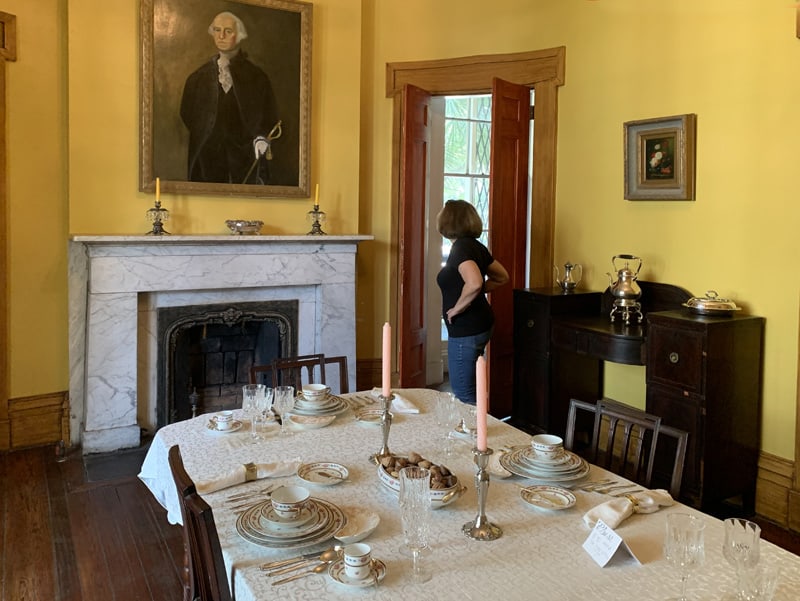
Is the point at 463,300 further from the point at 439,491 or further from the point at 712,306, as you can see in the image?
the point at 439,491

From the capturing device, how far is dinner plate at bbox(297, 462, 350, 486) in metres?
1.97

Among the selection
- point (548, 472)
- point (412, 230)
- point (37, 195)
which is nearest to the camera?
point (548, 472)

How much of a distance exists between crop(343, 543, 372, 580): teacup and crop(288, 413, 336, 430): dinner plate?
3.41 feet

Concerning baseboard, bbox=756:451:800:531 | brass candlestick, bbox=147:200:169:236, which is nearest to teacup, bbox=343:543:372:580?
baseboard, bbox=756:451:800:531

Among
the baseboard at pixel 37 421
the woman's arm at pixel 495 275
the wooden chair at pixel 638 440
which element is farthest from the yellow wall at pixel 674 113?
the baseboard at pixel 37 421

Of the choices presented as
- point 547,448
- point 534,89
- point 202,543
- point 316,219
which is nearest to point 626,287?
point 534,89

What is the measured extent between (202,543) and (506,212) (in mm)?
3824

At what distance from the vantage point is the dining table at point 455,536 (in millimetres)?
1448

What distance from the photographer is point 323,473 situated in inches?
80.0

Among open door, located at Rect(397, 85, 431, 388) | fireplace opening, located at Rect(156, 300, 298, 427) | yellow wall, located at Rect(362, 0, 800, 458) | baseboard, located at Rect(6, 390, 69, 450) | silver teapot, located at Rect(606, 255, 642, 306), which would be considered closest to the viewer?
yellow wall, located at Rect(362, 0, 800, 458)

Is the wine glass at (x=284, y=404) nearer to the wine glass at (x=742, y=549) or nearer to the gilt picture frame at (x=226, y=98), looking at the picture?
the wine glass at (x=742, y=549)

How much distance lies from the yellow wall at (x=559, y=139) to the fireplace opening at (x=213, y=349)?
606 millimetres

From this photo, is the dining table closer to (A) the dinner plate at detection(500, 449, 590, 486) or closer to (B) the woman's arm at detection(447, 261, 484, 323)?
(A) the dinner plate at detection(500, 449, 590, 486)

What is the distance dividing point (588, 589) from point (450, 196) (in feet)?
17.3
